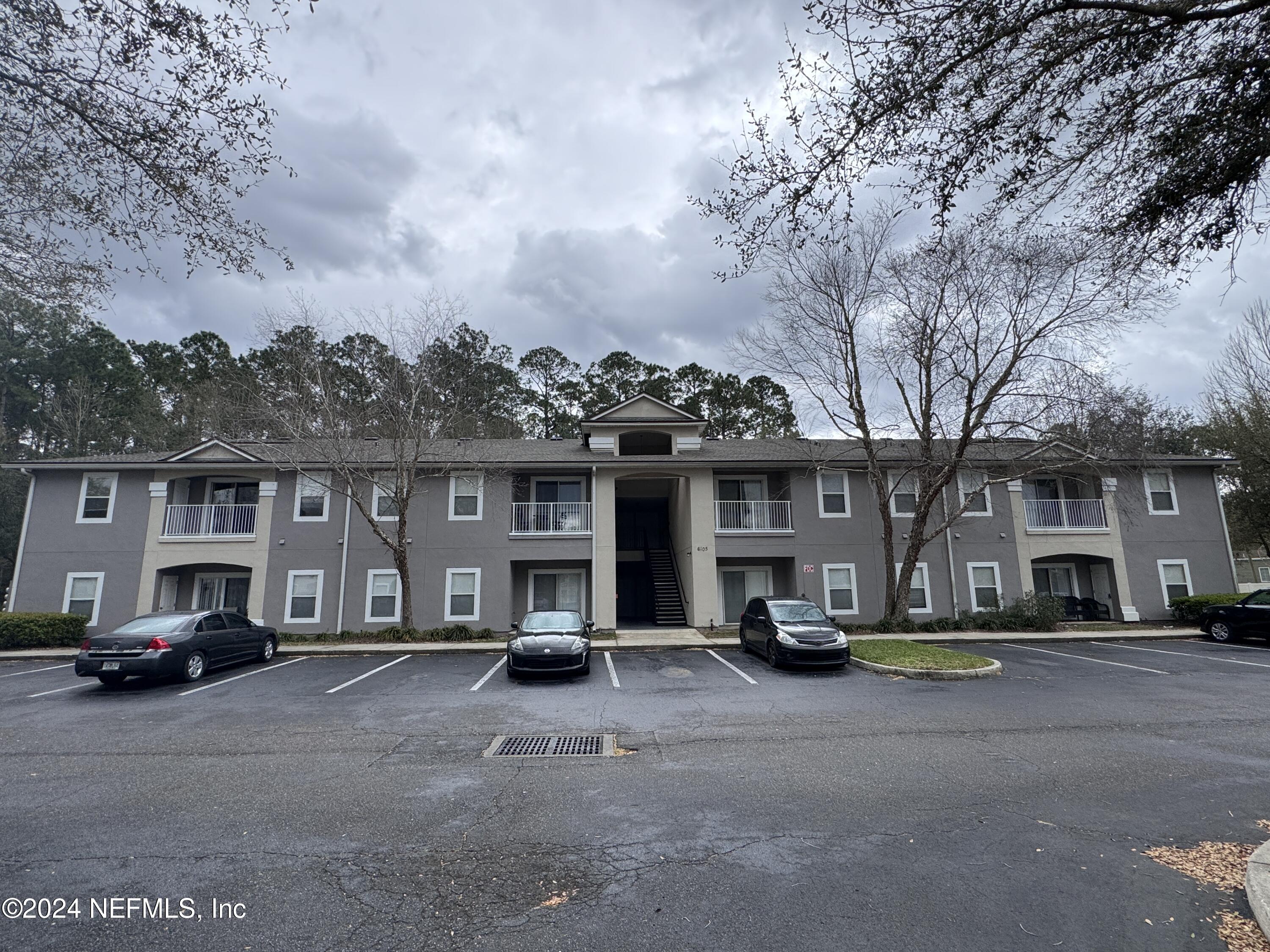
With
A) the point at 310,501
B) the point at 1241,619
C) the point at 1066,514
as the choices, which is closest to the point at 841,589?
the point at 1066,514

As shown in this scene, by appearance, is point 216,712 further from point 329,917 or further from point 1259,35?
point 1259,35

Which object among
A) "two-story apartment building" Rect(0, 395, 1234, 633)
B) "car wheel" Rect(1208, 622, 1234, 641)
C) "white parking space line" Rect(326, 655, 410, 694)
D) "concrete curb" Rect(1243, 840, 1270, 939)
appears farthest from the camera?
"two-story apartment building" Rect(0, 395, 1234, 633)

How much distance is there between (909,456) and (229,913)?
20921 millimetres

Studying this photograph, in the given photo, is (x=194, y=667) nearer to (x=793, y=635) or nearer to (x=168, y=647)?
(x=168, y=647)

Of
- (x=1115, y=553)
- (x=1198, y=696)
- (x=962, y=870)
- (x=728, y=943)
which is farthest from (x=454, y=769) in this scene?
(x=1115, y=553)

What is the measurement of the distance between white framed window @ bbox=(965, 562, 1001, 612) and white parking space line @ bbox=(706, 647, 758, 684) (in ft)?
35.9

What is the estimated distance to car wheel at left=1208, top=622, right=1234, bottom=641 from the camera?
1706 centimetres

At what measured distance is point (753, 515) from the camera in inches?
834

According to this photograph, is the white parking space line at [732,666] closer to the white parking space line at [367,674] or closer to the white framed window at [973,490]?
the white parking space line at [367,674]

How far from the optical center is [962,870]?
402 centimetres

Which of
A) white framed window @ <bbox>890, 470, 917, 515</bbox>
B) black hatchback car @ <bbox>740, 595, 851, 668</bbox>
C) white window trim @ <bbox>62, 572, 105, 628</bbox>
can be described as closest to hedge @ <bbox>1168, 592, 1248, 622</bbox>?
white framed window @ <bbox>890, 470, 917, 515</bbox>

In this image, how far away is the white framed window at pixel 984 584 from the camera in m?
20.8

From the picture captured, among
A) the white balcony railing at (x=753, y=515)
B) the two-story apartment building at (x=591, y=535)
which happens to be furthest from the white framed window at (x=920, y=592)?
the white balcony railing at (x=753, y=515)

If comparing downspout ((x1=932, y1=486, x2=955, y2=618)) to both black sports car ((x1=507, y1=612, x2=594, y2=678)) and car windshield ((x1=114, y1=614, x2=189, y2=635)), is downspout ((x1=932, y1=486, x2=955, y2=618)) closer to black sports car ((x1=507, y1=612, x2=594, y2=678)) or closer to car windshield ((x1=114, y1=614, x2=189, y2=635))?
black sports car ((x1=507, y1=612, x2=594, y2=678))
